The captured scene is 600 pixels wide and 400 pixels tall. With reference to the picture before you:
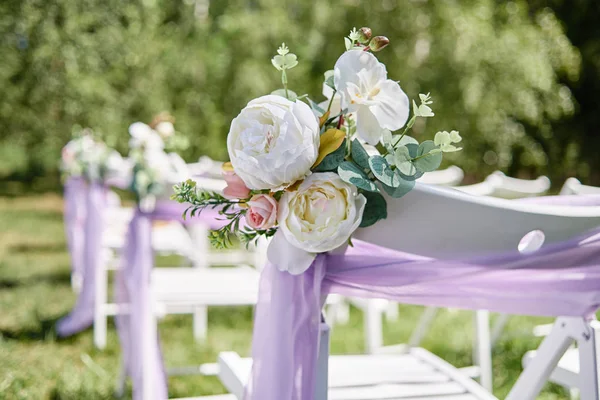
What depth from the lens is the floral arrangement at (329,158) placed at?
972mm

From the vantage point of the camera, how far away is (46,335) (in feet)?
11.6

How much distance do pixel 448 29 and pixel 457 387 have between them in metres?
6.60

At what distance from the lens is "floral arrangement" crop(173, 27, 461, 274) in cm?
97

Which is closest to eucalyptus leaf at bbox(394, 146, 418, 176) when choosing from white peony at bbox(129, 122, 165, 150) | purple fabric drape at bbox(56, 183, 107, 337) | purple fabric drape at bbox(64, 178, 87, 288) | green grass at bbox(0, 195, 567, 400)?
white peony at bbox(129, 122, 165, 150)

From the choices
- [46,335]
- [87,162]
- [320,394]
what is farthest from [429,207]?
[87,162]

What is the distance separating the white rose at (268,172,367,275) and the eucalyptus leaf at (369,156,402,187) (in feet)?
0.14

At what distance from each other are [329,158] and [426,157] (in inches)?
5.5

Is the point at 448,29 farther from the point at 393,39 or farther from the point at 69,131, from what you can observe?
the point at 69,131

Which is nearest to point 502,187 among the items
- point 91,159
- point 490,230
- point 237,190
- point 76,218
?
point 490,230

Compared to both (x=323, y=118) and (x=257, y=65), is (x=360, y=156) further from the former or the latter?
(x=257, y=65)

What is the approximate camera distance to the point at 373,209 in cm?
101

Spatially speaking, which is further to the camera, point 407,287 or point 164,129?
point 164,129

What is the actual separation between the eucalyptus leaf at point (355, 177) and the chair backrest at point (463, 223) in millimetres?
47

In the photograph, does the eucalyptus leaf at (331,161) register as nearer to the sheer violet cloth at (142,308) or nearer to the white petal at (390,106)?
the white petal at (390,106)
